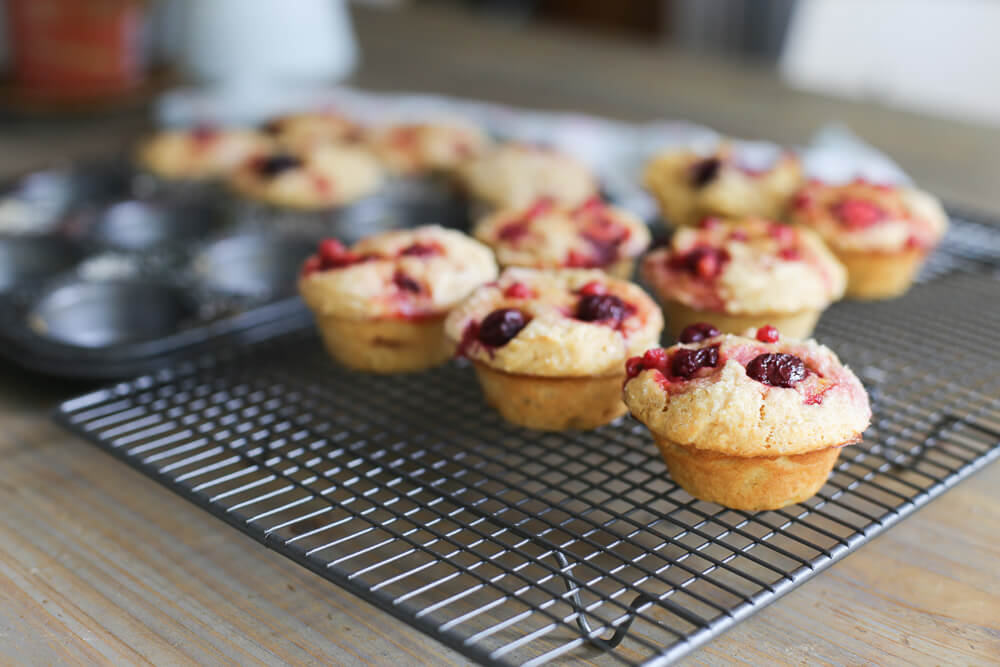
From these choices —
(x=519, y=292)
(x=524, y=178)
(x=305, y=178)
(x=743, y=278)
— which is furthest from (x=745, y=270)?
(x=305, y=178)

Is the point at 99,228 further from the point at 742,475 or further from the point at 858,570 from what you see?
the point at 858,570

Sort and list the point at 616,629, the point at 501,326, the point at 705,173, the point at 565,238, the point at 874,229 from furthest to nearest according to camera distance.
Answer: the point at 705,173 → the point at 874,229 → the point at 565,238 → the point at 501,326 → the point at 616,629

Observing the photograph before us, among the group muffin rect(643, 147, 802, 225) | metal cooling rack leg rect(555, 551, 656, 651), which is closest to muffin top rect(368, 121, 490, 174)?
muffin rect(643, 147, 802, 225)

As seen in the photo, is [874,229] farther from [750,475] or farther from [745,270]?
[750,475]

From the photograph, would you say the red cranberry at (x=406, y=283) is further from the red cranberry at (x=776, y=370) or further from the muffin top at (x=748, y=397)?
the red cranberry at (x=776, y=370)

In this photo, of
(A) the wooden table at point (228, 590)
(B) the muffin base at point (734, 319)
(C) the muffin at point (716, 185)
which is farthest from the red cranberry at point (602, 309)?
(C) the muffin at point (716, 185)

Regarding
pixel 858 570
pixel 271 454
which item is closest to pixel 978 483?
pixel 858 570

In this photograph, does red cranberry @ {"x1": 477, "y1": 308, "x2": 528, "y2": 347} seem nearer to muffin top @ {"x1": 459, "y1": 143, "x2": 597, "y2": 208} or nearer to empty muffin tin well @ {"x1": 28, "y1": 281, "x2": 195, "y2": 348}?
empty muffin tin well @ {"x1": 28, "y1": 281, "x2": 195, "y2": 348}
